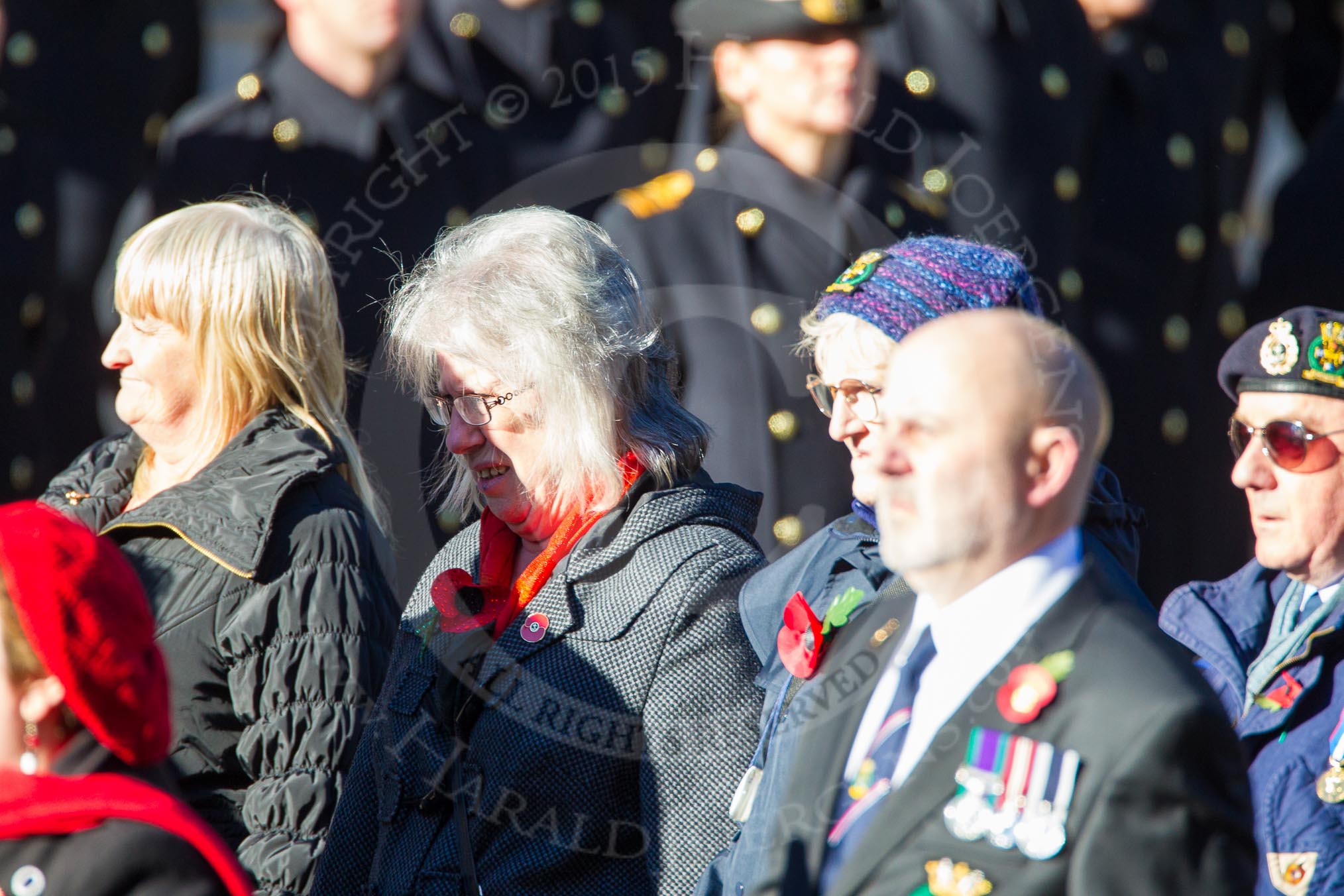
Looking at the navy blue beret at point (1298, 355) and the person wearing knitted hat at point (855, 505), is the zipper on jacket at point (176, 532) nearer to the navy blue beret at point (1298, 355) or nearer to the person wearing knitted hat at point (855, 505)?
the person wearing knitted hat at point (855, 505)

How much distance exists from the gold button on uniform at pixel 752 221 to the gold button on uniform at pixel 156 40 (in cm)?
147

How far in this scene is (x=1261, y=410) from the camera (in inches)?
93.0

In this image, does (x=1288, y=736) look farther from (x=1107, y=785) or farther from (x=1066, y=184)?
(x=1066, y=184)

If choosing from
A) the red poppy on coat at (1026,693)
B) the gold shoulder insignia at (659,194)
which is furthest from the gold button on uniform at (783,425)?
the red poppy on coat at (1026,693)

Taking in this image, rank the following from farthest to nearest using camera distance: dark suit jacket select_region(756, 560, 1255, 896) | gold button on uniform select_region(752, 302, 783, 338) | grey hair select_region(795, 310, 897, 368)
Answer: gold button on uniform select_region(752, 302, 783, 338) → grey hair select_region(795, 310, 897, 368) → dark suit jacket select_region(756, 560, 1255, 896)

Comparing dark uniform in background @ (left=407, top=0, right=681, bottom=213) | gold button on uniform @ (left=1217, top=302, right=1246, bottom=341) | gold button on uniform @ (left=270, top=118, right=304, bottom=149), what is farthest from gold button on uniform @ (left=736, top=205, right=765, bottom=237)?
gold button on uniform @ (left=1217, top=302, right=1246, bottom=341)

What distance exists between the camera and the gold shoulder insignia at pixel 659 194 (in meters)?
3.41

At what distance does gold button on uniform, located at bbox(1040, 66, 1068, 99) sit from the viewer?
3.57m


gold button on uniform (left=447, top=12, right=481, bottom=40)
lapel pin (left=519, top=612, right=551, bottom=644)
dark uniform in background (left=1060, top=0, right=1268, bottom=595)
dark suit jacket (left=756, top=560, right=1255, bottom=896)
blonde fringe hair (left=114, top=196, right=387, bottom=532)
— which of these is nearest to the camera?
dark suit jacket (left=756, top=560, right=1255, bottom=896)

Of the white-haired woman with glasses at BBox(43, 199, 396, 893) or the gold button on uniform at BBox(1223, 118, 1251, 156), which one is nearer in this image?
the white-haired woman with glasses at BBox(43, 199, 396, 893)

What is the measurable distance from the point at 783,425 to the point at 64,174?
184 cm

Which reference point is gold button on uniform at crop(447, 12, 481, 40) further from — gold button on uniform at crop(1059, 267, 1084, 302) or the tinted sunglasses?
the tinted sunglasses

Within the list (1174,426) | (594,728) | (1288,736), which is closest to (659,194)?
(1174,426)

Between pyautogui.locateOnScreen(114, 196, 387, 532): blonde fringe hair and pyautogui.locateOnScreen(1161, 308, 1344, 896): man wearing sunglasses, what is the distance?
1.46 m
